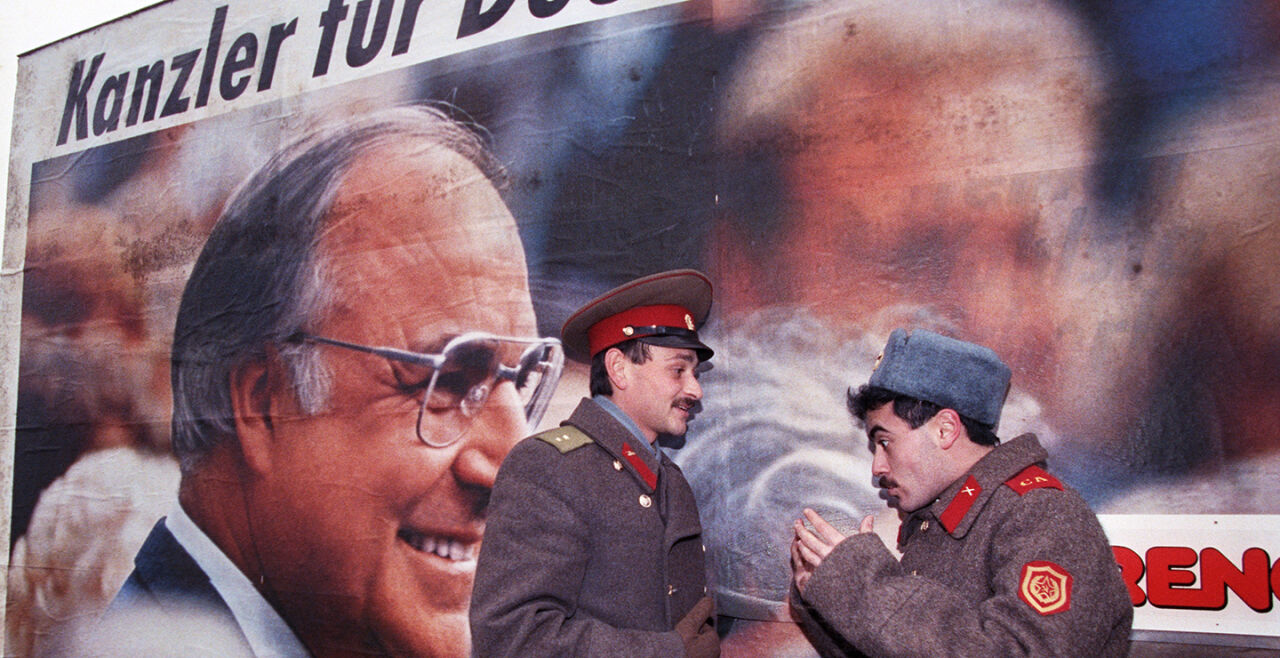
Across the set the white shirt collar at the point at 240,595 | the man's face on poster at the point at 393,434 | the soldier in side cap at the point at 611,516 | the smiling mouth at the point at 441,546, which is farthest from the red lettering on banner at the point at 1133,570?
the white shirt collar at the point at 240,595

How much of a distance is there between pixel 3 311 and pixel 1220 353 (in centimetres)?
468

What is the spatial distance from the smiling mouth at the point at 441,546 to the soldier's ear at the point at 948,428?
64.2 inches

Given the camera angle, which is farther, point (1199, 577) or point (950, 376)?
point (1199, 577)

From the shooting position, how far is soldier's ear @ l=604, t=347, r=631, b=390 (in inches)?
80.7

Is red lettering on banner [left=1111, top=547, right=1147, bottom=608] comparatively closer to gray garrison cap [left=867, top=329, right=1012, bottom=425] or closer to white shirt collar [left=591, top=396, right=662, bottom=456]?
gray garrison cap [left=867, top=329, right=1012, bottom=425]

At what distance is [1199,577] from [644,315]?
137 cm

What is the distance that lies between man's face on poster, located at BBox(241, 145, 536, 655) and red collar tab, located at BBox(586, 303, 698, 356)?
0.77 metres

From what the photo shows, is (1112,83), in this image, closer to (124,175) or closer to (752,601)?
(752,601)

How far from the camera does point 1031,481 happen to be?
1555 millimetres

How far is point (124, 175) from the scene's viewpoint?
3826 mm

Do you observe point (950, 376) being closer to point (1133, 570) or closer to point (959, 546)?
point (959, 546)

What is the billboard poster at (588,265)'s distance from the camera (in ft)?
6.77

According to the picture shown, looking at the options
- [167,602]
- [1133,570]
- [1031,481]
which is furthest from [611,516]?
[167,602]

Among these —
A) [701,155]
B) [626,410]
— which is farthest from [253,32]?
[626,410]
